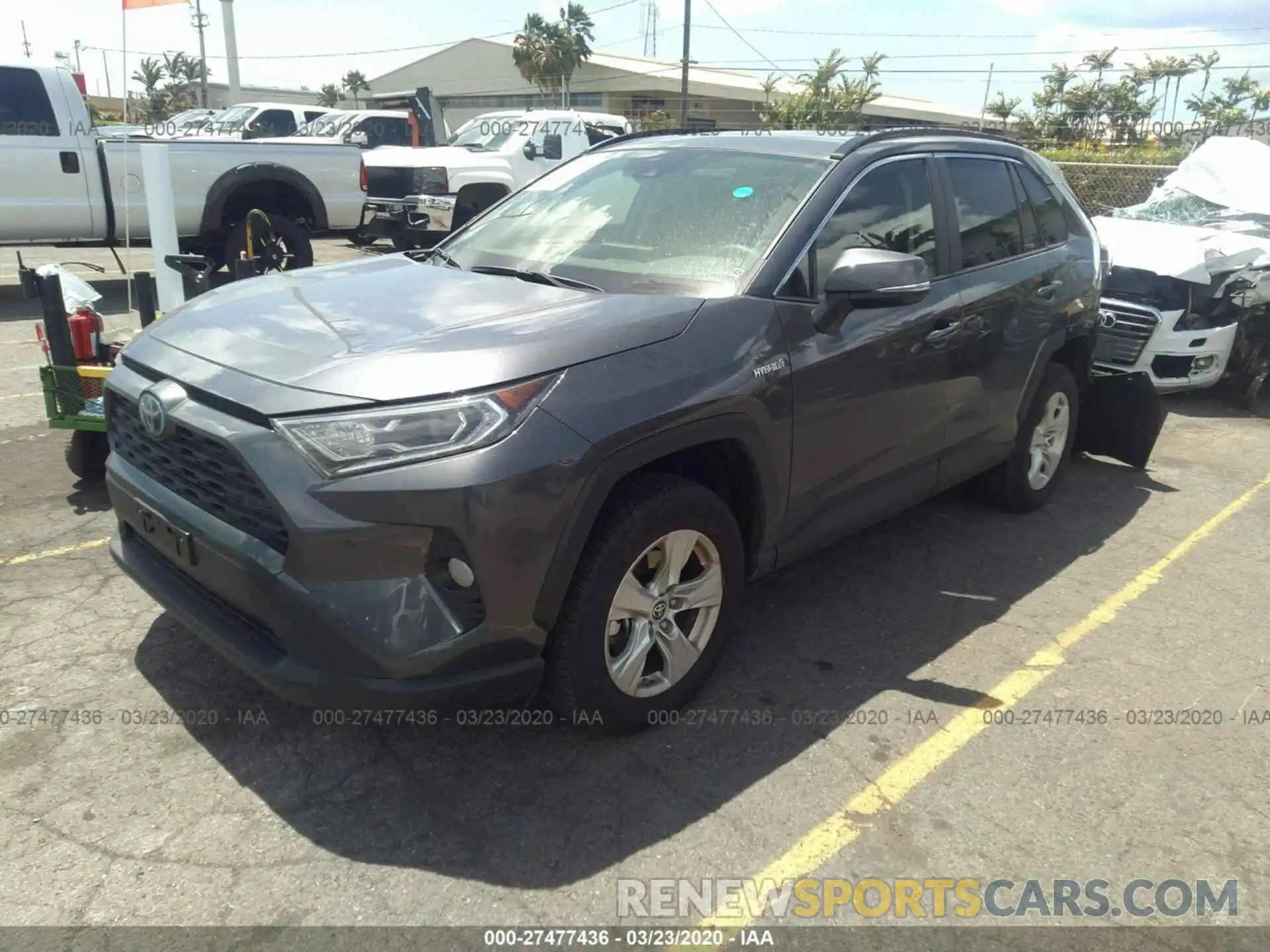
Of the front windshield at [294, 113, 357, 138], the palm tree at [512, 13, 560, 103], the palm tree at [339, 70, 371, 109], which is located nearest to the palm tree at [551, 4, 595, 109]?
the palm tree at [512, 13, 560, 103]

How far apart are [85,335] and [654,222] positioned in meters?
2.88

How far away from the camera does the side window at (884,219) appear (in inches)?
134

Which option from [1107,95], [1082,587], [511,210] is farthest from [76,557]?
[1107,95]

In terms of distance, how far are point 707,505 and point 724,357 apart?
457 mm

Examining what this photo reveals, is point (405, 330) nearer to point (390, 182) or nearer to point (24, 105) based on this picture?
point (24, 105)

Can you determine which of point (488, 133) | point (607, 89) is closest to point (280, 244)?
point (488, 133)

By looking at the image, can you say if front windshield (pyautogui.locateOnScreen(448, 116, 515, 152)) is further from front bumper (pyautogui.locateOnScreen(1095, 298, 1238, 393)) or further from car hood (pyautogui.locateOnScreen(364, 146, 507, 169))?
front bumper (pyautogui.locateOnScreen(1095, 298, 1238, 393))

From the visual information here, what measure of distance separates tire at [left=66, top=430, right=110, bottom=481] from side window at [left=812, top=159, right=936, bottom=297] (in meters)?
3.59

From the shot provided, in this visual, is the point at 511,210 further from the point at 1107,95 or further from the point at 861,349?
the point at 1107,95

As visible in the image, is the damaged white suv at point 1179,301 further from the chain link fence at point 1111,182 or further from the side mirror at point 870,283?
the chain link fence at point 1111,182

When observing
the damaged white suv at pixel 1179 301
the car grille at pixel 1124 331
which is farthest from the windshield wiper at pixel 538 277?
the car grille at pixel 1124 331

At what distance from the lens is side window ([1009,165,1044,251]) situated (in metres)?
4.66

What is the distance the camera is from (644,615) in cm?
289

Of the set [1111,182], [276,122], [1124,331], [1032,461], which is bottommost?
[1032,461]
